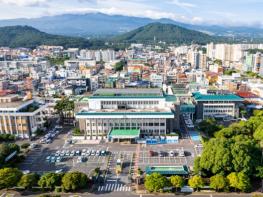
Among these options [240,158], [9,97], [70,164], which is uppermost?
[9,97]

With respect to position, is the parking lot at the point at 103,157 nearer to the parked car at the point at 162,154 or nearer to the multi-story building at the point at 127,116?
the parked car at the point at 162,154

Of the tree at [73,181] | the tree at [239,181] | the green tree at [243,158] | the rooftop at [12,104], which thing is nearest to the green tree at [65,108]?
the rooftop at [12,104]

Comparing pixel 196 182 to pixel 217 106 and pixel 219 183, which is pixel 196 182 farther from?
pixel 217 106

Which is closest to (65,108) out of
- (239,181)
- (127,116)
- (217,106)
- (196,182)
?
(127,116)

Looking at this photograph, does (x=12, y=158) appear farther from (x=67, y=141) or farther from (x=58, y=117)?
(x=58, y=117)

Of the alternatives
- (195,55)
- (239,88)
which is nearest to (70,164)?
(239,88)

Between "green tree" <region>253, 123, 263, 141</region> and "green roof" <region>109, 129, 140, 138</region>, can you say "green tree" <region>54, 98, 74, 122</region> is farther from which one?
"green tree" <region>253, 123, 263, 141</region>
